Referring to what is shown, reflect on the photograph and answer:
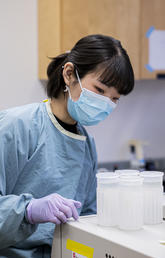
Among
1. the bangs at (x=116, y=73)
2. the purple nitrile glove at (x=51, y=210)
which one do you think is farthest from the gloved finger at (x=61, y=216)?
the bangs at (x=116, y=73)

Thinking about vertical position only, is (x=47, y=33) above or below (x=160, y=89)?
above

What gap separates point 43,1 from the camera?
8.91 ft

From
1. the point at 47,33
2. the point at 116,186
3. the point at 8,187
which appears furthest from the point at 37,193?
the point at 47,33

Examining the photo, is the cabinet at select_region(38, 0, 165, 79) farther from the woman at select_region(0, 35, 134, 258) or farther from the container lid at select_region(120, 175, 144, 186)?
the container lid at select_region(120, 175, 144, 186)

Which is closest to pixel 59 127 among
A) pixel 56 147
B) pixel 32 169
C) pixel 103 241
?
pixel 56 147

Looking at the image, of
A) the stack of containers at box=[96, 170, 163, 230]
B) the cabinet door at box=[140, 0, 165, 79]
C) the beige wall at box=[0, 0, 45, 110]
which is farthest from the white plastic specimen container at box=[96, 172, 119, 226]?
the cabinet door at box=[140, 0, 165, 79]

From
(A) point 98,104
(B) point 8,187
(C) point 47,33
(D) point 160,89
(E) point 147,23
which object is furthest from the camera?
(D) point 160,89

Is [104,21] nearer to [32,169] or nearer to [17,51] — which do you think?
[17,51]

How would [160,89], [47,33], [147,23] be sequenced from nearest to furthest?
[47,33]
[147,23]
[160,89]

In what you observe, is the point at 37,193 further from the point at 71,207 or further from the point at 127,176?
the point at 127,176

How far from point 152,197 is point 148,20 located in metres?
1.82

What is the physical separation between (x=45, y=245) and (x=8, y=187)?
23 centimetres

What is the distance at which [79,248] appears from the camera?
50.1 inches

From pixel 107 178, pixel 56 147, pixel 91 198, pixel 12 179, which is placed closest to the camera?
pixel 107 178
